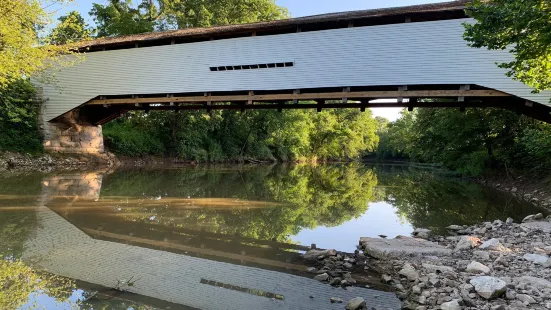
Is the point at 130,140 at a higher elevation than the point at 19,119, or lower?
lower

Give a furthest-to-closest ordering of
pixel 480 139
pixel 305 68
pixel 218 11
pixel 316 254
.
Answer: pixel 218 11 < pixel 480 139 < pixel 305 68 < pixel 316 254

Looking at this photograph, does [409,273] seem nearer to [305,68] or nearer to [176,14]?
[305,68]

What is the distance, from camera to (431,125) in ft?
67.3

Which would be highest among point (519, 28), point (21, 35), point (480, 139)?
point (21, 35)

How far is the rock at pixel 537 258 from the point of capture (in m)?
3.98

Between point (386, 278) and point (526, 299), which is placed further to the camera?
point (386, 278)

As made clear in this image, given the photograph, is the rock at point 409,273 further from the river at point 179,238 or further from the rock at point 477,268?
the rock at point 477,268

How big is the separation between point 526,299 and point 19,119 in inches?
705

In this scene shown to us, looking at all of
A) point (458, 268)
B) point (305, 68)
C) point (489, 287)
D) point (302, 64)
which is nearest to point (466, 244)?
point (458, 268)

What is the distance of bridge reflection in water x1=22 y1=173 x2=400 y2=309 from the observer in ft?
11.8

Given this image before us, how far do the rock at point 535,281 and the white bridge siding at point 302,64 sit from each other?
7.40m

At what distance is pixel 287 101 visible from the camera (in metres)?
13.9

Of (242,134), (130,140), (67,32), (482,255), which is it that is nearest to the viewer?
(482,255)

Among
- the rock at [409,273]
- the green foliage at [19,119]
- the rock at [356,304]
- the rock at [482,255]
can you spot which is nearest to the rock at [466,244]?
the rock at [482,255]
